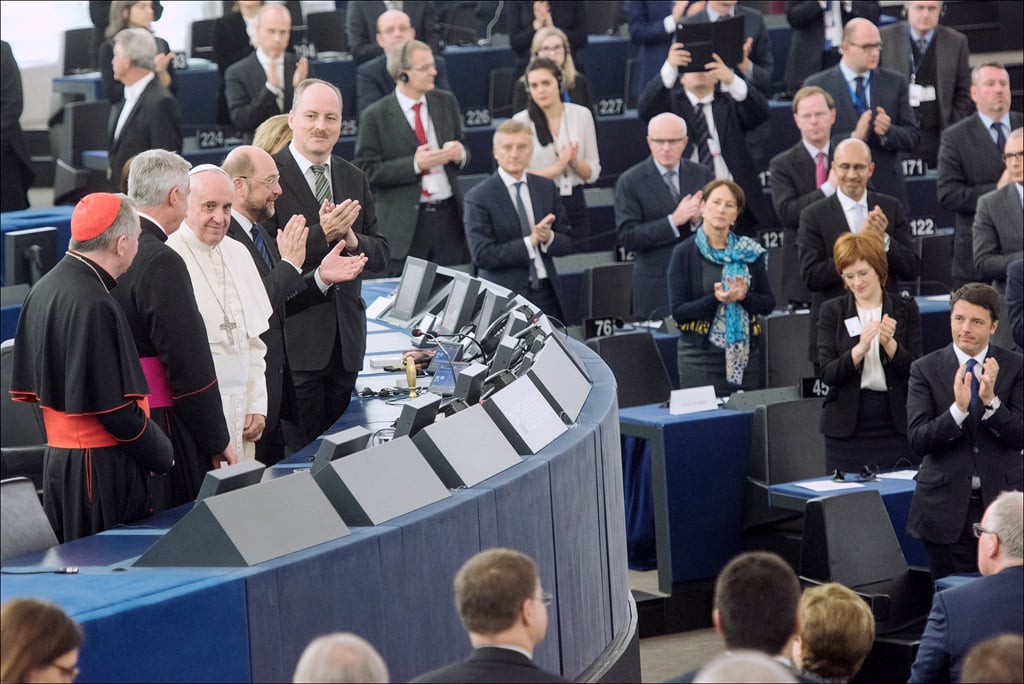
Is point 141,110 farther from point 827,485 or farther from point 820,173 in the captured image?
point 827,485

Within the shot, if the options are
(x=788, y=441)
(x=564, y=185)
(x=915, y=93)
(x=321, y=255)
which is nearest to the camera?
(x=321, y=255)

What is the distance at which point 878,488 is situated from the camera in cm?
675

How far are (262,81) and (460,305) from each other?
3871 millimetres

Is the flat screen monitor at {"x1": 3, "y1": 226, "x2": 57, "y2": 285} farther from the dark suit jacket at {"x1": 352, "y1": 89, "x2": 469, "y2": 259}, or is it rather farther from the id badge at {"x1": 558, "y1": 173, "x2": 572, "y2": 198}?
the id badge at {"x1": 558, "y1": 173, "x2": 572, "y2": 198}

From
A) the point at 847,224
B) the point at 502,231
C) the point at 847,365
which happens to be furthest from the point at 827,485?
the point at 502,231

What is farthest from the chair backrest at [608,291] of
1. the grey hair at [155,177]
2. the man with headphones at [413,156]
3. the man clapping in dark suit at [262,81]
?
the grey hair at [155,177]

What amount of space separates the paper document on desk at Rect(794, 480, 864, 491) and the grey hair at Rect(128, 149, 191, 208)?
316 cm

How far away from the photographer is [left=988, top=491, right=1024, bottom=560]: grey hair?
4215 mm

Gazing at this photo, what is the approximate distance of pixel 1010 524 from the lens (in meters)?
4.22

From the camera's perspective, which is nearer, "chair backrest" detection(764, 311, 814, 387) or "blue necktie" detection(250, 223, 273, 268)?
"blue necktie" detection(250, 223, 273, 268)

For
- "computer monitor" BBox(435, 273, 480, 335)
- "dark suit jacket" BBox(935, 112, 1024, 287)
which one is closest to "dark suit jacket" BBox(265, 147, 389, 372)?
"computer monitor" BBox(435, 273, 480, 335)

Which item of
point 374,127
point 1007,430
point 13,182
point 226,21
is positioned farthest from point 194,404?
point 226,21

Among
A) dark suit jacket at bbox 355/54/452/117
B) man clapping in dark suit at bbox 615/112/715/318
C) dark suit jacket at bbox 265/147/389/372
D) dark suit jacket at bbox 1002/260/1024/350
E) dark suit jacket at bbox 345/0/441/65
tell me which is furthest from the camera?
dark suit jacket at bbox 345/0/441/65

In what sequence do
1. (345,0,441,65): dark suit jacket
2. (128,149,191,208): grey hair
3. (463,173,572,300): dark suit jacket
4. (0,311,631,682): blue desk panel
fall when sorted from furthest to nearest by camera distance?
(345,0,441,65): dark suit jacket < (463,173,572,300): dark suit jacket < (128,149,191,208): grey hair < (0,311,631,682): blue desk panel
